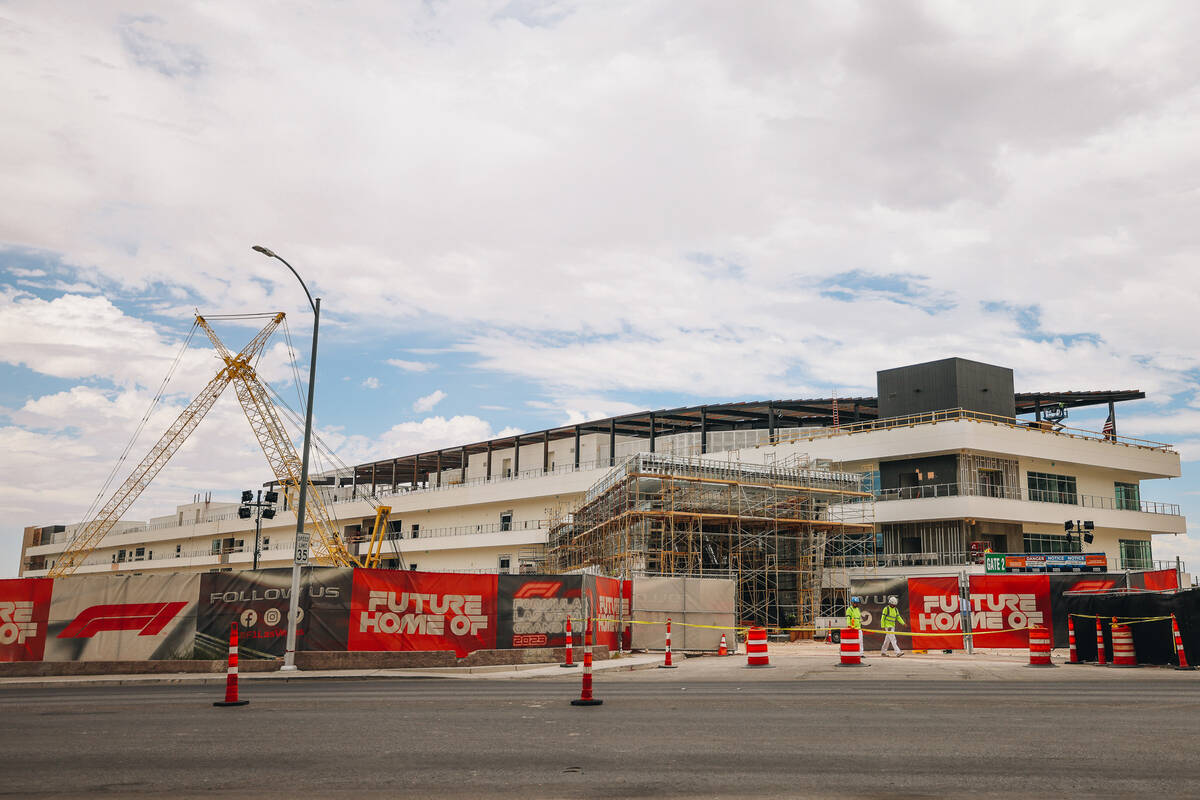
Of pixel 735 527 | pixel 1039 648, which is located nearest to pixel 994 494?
pixel 735 527

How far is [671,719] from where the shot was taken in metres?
12.3

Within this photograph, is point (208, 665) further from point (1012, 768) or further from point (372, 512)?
point (372, 512)

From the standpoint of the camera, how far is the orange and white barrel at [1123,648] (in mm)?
22094

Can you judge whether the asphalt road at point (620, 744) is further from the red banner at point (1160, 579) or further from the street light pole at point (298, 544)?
the red banner at point (1160, 579)

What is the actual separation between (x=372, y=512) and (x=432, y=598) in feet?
239

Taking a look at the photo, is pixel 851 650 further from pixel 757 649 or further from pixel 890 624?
pixel 890 624

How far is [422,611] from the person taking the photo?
2302cm

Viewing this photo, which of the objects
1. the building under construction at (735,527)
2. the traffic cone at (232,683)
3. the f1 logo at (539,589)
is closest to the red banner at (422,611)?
the f1 logo at (539,589)

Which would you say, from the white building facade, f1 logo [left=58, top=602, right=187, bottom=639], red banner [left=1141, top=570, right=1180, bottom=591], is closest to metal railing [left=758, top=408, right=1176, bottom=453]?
the white building facade

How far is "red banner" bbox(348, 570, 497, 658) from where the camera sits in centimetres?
2256

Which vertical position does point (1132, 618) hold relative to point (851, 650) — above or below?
above

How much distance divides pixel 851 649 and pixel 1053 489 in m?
42.9

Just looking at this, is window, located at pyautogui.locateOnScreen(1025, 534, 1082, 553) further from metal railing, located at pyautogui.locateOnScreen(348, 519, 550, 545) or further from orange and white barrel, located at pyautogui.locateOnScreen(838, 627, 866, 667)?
orange and white barrel, located at pyautogui.locateOnScreen(838, 627, 866, 667)

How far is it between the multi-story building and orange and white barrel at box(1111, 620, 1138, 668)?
29177mm
